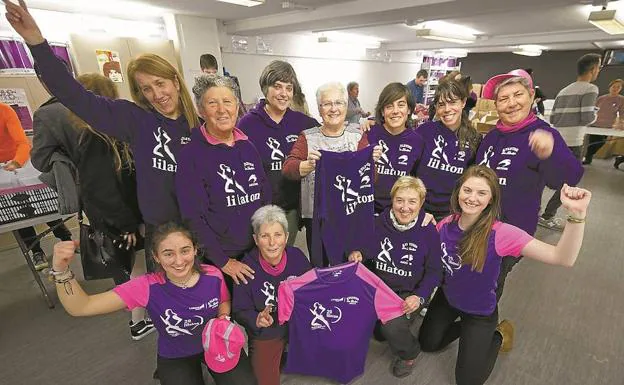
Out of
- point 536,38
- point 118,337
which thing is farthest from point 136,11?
point 536,38

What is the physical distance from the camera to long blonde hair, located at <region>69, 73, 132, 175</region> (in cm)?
163

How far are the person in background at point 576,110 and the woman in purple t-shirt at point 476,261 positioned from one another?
8.61ft

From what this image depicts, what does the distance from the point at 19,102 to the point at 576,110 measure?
671 cm

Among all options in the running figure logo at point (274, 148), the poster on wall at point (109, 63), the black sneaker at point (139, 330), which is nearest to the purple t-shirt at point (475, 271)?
the running figure logo at point (274, 148)

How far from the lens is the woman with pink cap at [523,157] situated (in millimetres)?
1584

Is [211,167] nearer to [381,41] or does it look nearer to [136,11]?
[136,11]

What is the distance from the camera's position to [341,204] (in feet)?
5.21

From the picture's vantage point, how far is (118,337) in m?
2.13

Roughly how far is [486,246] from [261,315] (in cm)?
116

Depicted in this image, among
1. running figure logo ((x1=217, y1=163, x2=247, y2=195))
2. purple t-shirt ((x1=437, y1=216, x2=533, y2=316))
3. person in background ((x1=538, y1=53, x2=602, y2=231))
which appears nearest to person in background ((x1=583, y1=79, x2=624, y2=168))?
person in background ((x1=538, y1=53, x2=602, y2=231))

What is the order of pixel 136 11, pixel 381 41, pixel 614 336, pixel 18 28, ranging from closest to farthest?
pixel 18 28
pixel 614 336
pixel 136 11
pixel 381 41

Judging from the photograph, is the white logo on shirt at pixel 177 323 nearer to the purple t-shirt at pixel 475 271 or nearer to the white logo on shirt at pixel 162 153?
the white logo on shirt at pixel 162 153

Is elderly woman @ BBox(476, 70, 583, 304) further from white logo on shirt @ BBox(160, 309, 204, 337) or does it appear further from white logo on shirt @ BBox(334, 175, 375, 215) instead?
white logo on shirt @ BBox(160, 309, 204, 337)

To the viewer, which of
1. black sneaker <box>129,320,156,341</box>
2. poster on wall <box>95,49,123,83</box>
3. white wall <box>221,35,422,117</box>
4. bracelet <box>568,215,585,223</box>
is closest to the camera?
bracelet <box>568,215,585,223</box>
